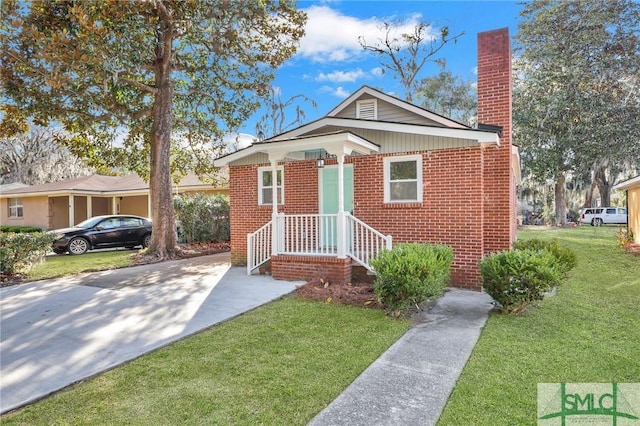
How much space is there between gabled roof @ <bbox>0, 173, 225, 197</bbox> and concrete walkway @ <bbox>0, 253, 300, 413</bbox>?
11719mm

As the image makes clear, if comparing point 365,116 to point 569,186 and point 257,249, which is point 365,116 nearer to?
point 257,249

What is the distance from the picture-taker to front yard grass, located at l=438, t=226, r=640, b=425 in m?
3.23

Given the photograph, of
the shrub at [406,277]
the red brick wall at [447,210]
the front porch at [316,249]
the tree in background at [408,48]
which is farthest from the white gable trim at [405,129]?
the tree in background at [408,48]

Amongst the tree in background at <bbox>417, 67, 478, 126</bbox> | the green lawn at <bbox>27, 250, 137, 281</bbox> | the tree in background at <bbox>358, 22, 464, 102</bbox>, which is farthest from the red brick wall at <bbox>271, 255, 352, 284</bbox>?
the tree in background at <bbox>417, 67, 478, 126</bbox>

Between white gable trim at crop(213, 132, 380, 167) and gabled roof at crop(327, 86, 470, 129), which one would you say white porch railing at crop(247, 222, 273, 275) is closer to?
white gable trim at crop(213, 132, 380, 167)

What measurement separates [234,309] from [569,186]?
120ft

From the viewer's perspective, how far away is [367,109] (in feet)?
33.8

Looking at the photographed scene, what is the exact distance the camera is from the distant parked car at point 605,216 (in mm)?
28406

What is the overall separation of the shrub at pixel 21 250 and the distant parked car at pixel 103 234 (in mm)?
4327

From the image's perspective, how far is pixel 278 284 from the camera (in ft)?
27.1

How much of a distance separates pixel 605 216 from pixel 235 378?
111 ft

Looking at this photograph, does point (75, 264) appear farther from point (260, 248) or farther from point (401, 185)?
point (401, 185)

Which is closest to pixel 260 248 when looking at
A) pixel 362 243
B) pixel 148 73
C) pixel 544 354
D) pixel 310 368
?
pixel 362 243

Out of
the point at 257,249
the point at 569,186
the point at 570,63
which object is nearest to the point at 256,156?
the point at 257,249
